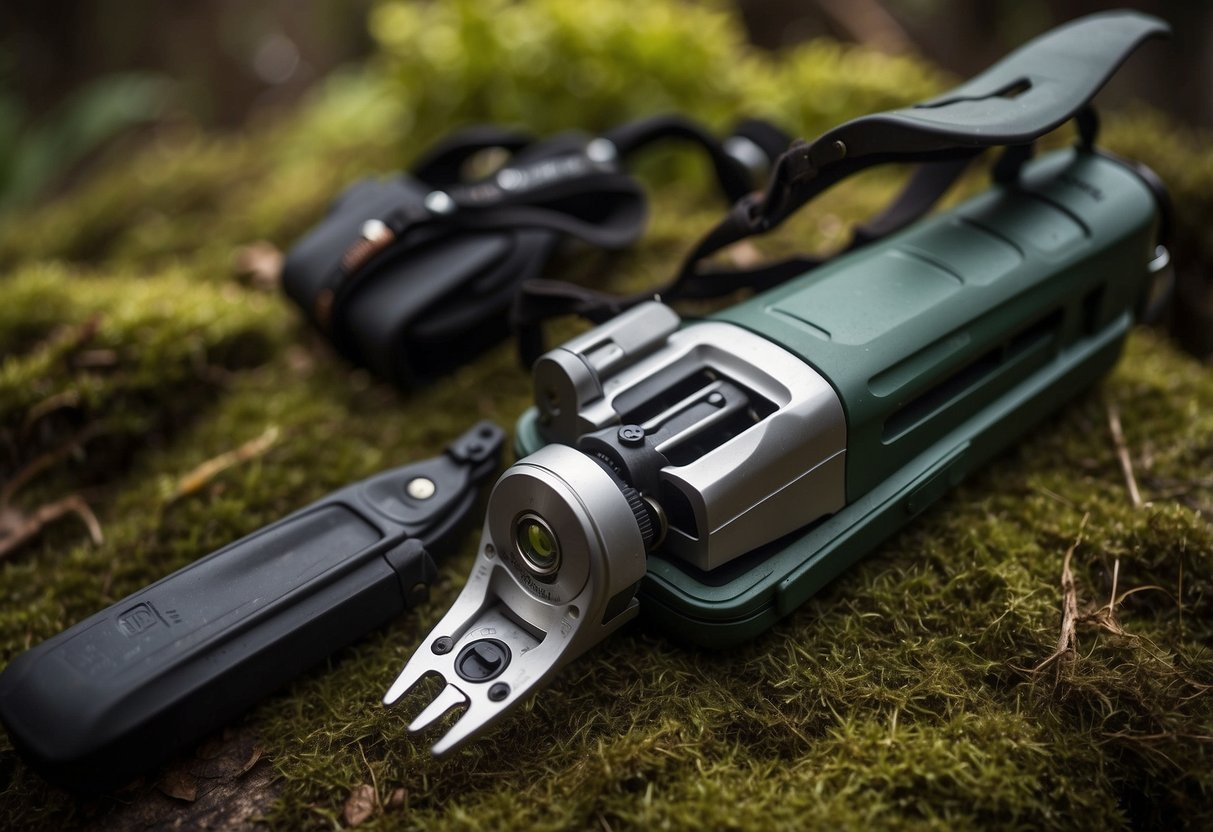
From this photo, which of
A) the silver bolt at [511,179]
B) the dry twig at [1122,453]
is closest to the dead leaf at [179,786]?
the silver bolt at [511,179]

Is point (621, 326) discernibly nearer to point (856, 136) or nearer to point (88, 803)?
point (856, 136)

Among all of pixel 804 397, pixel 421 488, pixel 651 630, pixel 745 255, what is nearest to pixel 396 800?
pixel 651 630

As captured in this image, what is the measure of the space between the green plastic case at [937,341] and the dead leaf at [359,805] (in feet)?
1.92

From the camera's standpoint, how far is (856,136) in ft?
5.93

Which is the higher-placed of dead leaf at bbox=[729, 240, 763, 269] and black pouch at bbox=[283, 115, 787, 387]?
black pouch at bbox=[283, 115, 787, 387]

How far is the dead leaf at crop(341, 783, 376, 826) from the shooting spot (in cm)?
150

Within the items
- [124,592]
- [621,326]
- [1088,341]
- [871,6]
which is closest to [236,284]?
[124,592]

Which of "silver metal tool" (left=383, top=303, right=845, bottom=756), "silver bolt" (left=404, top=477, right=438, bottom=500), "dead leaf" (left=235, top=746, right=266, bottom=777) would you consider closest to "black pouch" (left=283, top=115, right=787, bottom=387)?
"silver bolt" (left=404, top=477, right=438, bottom=500)

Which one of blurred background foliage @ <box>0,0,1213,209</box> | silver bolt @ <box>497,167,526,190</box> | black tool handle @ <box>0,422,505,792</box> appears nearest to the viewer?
black tool handle @ <box>0,422,505,792</box>

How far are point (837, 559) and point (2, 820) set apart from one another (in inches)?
61.5

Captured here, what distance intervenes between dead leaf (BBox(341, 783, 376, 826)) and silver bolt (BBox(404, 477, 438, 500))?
61cm

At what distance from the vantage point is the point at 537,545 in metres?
1.55

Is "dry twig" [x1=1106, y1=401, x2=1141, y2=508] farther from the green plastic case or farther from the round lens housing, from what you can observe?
the round lens housing

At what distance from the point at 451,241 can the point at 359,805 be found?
1.56 metres
